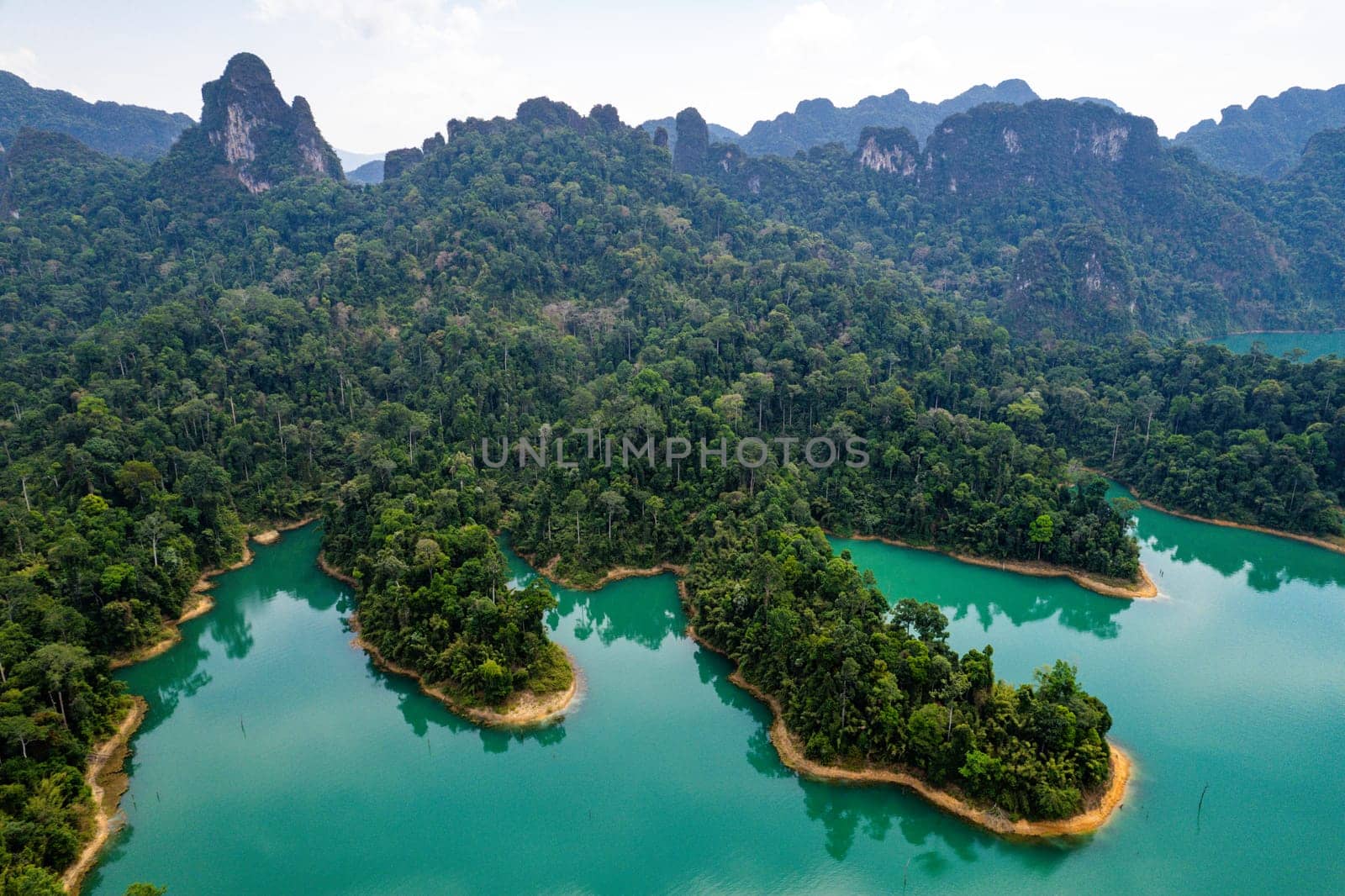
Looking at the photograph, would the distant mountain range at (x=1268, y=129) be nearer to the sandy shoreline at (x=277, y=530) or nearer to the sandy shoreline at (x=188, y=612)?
the sandy shoreline at (x=277, y=530)

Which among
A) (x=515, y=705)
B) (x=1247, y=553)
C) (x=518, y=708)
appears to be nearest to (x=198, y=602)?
(x=515, y=705)

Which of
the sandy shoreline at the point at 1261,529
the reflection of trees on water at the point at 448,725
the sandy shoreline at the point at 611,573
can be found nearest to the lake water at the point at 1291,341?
the sandy shoreline at the point at 1261,529

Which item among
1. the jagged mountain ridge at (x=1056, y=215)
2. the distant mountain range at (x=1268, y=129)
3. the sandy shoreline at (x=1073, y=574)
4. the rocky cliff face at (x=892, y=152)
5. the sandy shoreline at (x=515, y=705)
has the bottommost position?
the sandy shoreline at (x=515, y=705)

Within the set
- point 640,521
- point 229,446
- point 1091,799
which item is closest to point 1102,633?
point 1091,799

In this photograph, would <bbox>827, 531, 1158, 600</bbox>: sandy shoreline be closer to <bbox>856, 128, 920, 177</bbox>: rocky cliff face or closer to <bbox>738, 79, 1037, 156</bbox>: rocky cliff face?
<bbox>856, 128, 920, 177</bbox>: rocky cliff face

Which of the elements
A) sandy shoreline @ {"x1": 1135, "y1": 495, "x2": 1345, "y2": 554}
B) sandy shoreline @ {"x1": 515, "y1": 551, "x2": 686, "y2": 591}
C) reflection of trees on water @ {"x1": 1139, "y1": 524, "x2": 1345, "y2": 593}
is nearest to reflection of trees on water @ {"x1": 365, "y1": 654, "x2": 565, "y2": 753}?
sandy shoreline @ {"x1": 515, "y1": 551, "x2": 686, "y2": 591}

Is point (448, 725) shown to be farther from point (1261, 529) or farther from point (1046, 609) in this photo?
point (1261, 529)
